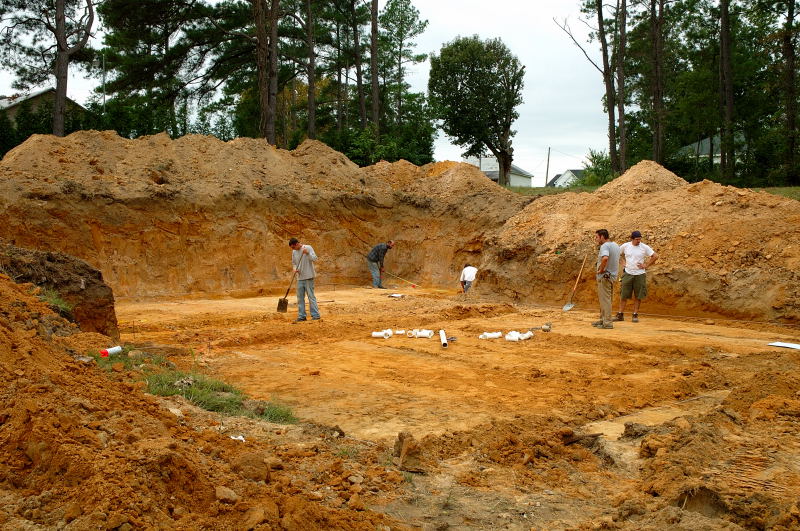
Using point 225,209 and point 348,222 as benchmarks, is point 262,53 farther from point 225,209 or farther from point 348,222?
point 225,209

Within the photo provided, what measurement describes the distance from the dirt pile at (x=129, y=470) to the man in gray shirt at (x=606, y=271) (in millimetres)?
8196

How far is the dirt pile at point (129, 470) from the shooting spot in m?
3.01

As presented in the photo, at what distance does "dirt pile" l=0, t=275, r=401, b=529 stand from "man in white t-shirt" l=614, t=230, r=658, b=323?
9.28 metres

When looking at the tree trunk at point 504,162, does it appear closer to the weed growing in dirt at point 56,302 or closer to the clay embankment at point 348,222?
the clay embankment at point 348,222

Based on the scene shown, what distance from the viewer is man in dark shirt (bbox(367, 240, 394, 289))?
68.7 ft

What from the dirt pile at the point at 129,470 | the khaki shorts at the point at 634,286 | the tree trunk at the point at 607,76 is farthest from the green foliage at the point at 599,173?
the dirt pile at the point at 129,470

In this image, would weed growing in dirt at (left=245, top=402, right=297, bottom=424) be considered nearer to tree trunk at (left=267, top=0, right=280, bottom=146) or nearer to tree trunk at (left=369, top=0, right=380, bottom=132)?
tree trunk at (left=267, top=0, right=280, bottom=146)

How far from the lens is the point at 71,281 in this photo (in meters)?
8.87

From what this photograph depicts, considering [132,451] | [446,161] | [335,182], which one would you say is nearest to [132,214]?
[335,182]

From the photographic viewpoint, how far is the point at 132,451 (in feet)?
11.5

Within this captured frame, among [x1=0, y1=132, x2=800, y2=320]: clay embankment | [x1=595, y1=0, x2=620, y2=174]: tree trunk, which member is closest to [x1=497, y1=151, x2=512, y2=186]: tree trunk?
[x1=595, y1=0, x2=620, y2=174]: tree trunk

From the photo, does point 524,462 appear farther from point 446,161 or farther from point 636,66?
point 636,66

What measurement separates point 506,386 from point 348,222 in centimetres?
1506

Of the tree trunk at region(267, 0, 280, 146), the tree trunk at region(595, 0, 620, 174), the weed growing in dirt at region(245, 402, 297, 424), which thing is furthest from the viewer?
the tree trunk at region(595, 0, 620, 174)
